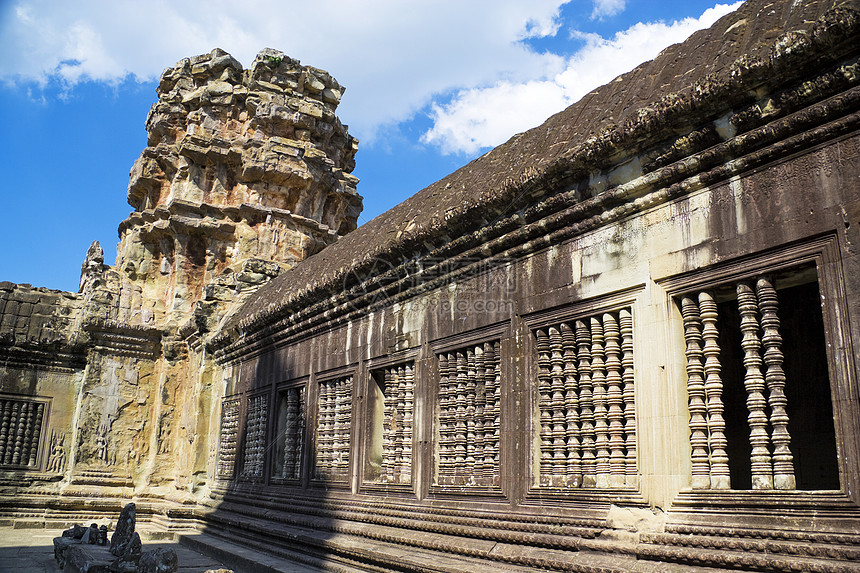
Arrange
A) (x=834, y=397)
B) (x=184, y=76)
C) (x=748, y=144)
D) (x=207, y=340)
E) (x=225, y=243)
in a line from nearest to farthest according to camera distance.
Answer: (x=834, y=397)
(x=748, y=144)
(x=207, y=340)
(x=225, y=243)
(x=184, y=76)

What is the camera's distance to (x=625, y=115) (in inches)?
173

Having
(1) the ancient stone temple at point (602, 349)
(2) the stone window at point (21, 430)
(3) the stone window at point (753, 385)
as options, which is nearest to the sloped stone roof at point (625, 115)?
(1) the ancient stone temple at point (602, 349)

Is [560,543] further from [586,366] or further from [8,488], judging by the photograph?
[8,488]

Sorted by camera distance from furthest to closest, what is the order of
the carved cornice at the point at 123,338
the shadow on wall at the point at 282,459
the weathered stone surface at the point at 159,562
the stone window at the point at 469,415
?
the carved cornice at the point at 123,338, the shadow on wall at the point at 282,459, the weathered stone surface at the point at 159,562, the stone window at the point at 469,415

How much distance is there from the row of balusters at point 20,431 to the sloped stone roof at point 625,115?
8.24 meters

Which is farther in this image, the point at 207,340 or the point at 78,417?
the point at 78,417

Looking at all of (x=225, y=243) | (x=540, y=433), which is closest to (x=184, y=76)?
(x=225, y=243)

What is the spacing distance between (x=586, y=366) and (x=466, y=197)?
72.3 inches

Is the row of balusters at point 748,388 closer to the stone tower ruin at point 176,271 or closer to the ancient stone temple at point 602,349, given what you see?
the ancient stone temple at point 602,349

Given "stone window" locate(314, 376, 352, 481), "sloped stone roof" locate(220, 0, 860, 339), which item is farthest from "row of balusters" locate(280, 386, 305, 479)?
"sloped stone roof" locate(220, 0, 860, 339)

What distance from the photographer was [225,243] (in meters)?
14.6

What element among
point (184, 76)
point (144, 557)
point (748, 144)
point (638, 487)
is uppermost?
point (184, 76)

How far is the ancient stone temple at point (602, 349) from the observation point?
3.40 meters

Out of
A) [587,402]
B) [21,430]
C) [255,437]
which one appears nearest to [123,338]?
[21,430]
